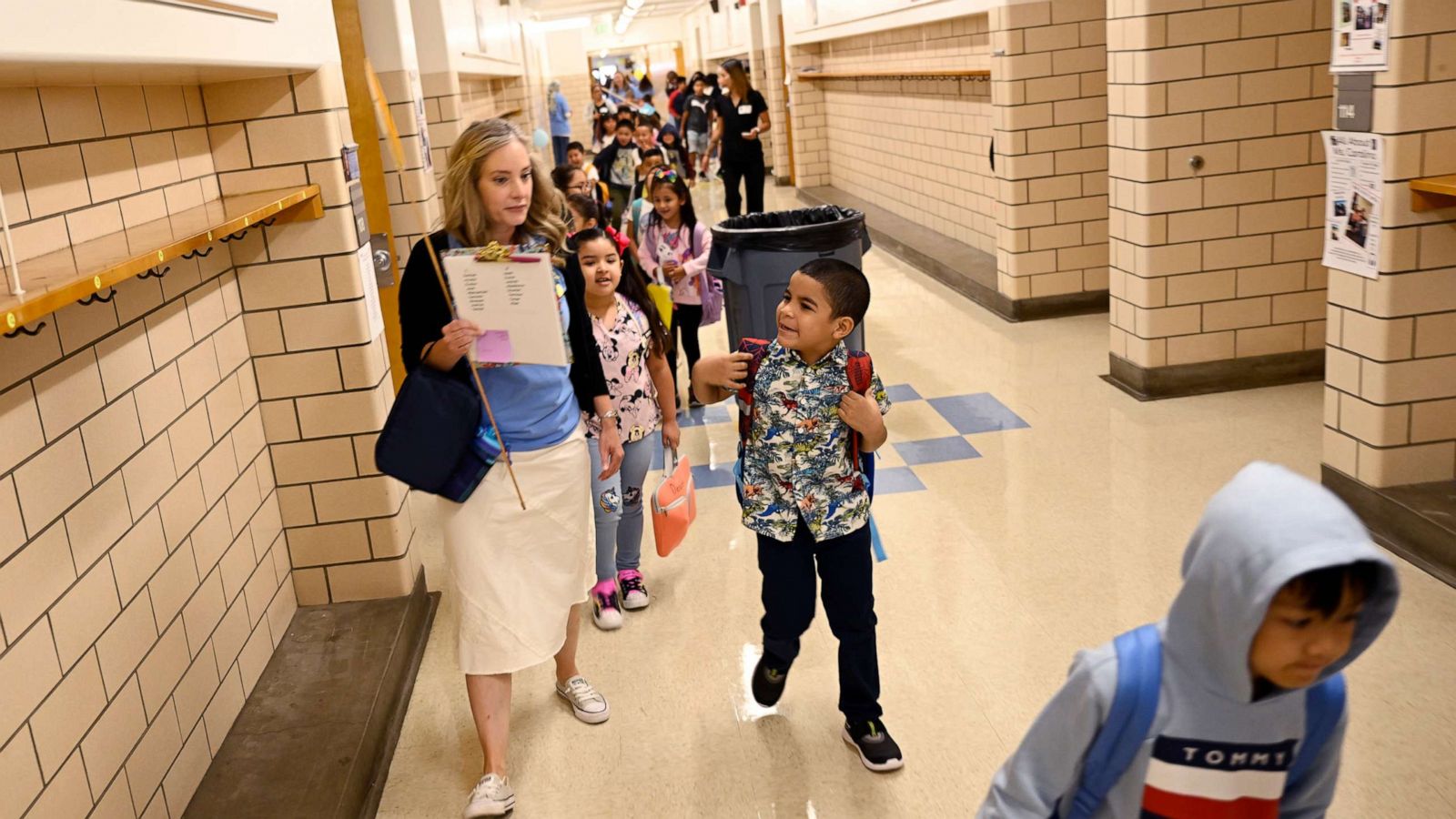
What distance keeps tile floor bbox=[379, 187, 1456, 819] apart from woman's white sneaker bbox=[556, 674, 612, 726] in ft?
0.10

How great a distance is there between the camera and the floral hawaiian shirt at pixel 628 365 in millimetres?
3658

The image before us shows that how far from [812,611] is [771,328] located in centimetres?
198

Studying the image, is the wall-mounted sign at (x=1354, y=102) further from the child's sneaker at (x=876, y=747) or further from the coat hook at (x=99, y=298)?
the coat hook at (x=99, y=298)

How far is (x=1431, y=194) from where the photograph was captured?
3746 mm

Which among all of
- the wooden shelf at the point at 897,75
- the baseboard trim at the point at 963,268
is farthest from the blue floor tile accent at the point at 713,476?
the wooden shelf at the point at 897,75

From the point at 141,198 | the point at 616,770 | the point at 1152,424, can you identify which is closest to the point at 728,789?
the point at 616,770

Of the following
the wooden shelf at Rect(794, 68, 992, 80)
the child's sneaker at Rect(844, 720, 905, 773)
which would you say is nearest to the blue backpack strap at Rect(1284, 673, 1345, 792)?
the child's sneaker at Rect(844, 720, 905, 773)

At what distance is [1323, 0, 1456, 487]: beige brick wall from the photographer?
3645 mm

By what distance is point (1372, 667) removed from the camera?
10.3ft

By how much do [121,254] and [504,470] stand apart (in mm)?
891

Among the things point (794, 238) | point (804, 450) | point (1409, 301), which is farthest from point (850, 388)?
point (1409, 301)

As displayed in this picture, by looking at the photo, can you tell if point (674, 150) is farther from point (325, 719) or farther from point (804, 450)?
point (804, 450)

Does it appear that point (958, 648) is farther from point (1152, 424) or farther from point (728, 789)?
point (1152, 424)

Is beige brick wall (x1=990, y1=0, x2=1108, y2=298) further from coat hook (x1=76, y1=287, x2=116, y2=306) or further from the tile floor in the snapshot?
coat hook (x1=76, y1=287, x2=116, y2=306)
